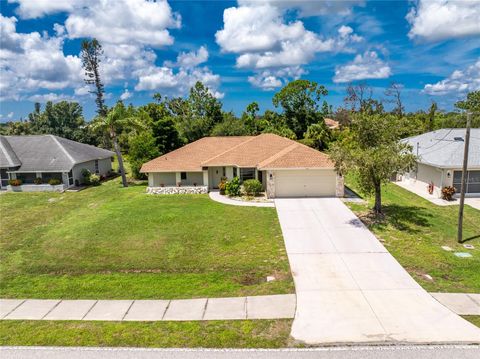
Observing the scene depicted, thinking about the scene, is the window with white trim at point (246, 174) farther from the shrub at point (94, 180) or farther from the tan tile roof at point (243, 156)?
the shrub at point (94, 180)

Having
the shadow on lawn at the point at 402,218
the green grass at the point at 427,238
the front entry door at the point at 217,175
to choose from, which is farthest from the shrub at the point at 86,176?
the shadow on lawn at the point at 402,218

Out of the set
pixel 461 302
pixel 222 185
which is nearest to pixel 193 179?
pixel 222 185

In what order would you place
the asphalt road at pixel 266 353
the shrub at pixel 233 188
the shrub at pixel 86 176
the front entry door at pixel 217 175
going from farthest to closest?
the shrub at pixel 86 176, the front entry door at pixel 217 175, the shrub at pixel 233 188, the asphalt road at pixel 266 353

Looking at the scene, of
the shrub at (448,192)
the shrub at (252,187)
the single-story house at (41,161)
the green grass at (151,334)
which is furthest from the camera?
the single-story house at (41,161)

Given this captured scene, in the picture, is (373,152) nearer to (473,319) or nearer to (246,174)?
(473,319)

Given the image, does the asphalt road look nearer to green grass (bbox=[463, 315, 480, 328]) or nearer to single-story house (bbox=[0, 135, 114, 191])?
green grass (bbox=[463, 315, 480, 328])

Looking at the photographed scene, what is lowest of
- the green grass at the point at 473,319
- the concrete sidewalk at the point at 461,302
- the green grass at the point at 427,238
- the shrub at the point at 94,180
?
the green grass at the point at 473,319
